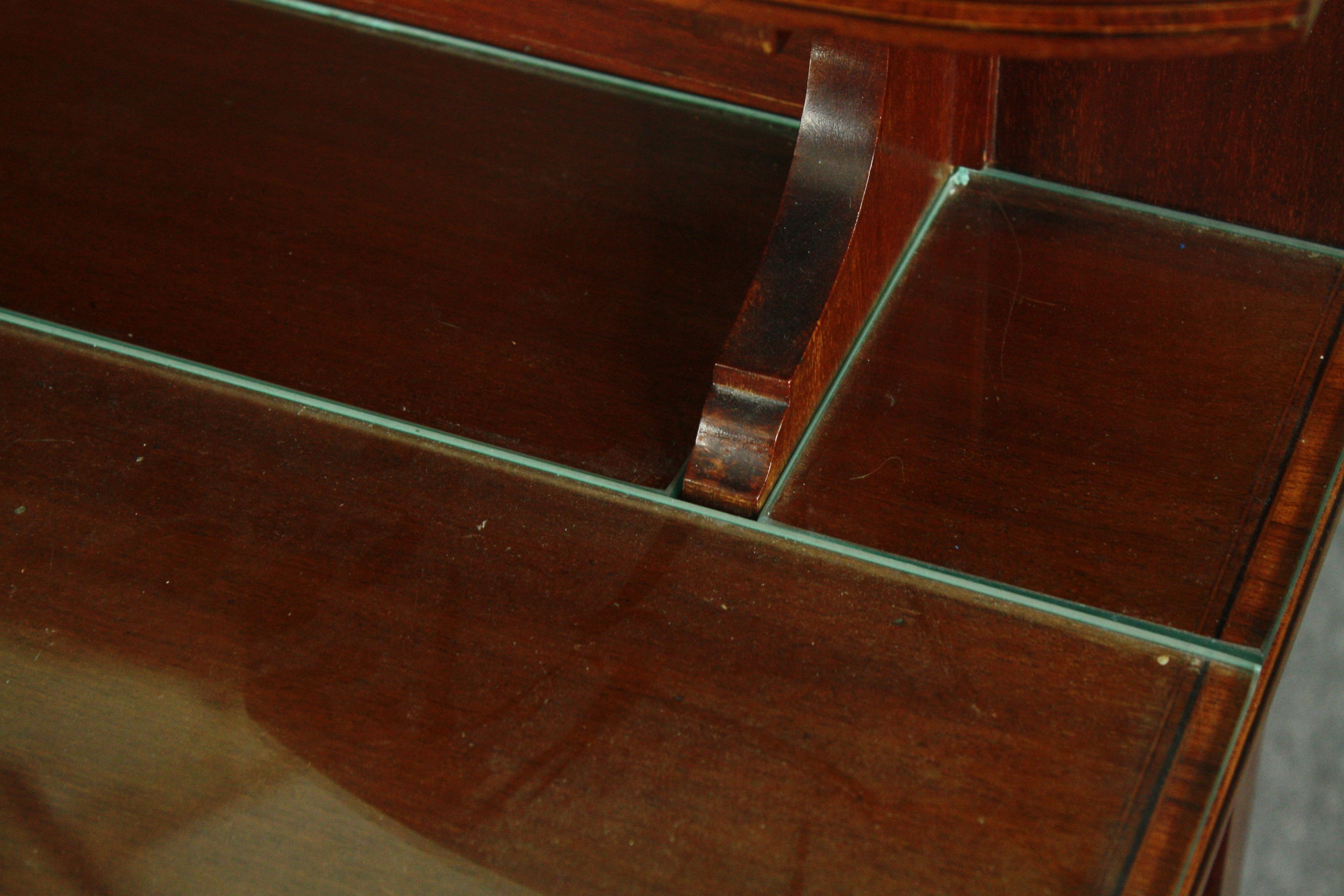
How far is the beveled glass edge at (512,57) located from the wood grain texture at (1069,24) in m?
0.50

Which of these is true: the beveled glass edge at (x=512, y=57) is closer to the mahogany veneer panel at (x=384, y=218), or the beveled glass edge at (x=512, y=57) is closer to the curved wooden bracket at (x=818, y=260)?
the mahogany veneer panel at (x=384, y=218)

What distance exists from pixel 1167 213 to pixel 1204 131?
0.18 ft

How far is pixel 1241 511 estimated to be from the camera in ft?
2.33

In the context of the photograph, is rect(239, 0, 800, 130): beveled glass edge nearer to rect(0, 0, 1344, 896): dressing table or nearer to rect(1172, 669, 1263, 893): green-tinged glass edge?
rect(0, 0, 1344, 896): dressing table

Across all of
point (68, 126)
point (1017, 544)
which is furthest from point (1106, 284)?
point (68, 126)

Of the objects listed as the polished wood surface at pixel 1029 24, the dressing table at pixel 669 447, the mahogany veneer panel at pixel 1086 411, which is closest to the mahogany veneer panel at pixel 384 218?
the dressing table at pixel 669 447

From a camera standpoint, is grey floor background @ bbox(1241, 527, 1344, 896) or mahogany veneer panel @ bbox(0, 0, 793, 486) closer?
mahogany veneer panel @ bbox(0, 0, 793, 486)

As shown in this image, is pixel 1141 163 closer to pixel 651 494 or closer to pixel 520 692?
pixel 651 494

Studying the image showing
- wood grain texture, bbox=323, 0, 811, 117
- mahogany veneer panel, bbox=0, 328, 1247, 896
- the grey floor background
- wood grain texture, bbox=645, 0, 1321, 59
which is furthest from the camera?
the grey floor background

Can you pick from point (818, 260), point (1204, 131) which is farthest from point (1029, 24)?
point (1204, 131)

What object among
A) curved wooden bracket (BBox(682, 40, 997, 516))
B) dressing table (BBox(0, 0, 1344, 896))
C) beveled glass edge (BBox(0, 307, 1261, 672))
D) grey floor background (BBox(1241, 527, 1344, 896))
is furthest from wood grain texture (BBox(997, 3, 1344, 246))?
Answer: grey floor background (BBox(1241, 527, 1344, 896))

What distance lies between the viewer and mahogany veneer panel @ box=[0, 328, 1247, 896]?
1.88 feet

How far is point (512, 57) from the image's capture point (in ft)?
3.53

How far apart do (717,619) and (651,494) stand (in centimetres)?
9
